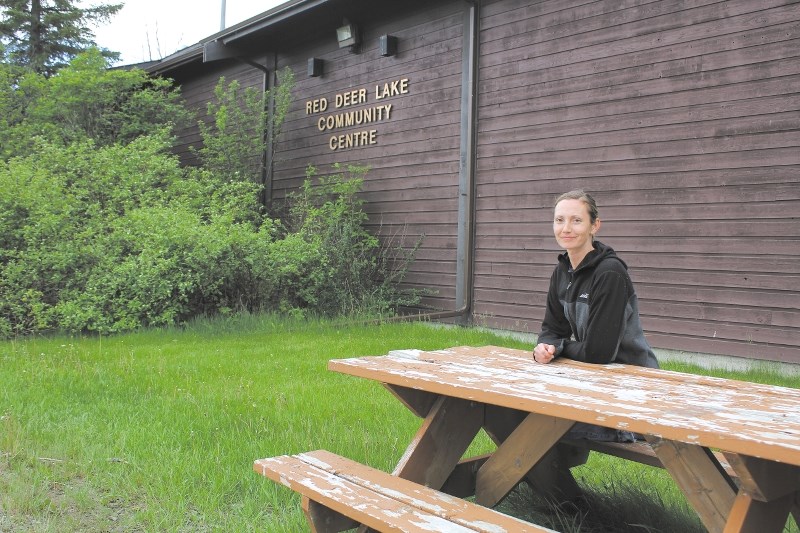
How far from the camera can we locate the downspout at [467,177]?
8.74 meters

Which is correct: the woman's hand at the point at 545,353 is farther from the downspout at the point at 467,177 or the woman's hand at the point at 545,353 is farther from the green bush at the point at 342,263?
the green bush at the point at 342,263

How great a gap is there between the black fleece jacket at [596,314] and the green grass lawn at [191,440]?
2.18 feet

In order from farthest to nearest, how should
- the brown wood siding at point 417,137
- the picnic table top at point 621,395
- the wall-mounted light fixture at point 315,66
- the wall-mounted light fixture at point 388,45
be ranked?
the wall-mounted light fixture at point 315,66 → the wall-mounted light fixture at point 388,45 → the brown wood siding at point 417,137 → the picnic table top at point 621,395

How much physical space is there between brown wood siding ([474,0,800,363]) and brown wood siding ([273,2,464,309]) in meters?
0.63

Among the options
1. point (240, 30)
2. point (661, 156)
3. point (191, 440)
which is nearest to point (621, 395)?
point (191, 440)

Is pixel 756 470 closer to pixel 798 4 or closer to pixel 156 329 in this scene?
pixel 798 4

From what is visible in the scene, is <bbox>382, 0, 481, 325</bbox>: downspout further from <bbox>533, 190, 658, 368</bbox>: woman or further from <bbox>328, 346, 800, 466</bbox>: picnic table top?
<bbox>328, 346, 800, 466</bbox>: picnic table top

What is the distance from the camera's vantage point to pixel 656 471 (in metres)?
3.49

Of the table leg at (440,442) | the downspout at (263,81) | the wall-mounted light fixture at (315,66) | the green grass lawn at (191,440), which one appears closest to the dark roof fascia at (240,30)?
the downspout at (263,81)

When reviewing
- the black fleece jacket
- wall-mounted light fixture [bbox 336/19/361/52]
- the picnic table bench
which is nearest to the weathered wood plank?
the picnic table bench

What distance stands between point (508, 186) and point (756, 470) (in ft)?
22.6

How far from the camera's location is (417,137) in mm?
9617

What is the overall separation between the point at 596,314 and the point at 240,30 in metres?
10.8

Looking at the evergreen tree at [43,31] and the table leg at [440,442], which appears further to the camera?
the evergreen tree at [43,31]
